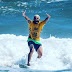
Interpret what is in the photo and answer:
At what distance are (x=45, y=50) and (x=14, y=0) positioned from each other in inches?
→ 519

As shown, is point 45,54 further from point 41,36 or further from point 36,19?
point 41,36

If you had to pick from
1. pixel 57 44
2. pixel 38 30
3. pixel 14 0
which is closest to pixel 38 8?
pixel 14 0

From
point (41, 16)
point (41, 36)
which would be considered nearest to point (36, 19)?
point (41, 36)

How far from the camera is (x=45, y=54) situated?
36.4ft

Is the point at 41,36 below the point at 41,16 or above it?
below

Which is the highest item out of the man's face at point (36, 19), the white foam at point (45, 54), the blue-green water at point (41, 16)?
the blue-green water at point (41, 16)

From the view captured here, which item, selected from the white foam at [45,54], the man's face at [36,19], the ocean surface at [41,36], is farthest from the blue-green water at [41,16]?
the man's face at [36,19]

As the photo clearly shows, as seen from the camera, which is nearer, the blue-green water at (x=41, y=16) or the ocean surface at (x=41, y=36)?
the ocean surface at (x=41, y=36)

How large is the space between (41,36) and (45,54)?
4.21m

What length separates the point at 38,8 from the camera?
72.0 feet

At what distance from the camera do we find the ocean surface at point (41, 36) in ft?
33.2

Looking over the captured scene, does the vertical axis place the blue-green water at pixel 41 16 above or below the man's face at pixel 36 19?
above

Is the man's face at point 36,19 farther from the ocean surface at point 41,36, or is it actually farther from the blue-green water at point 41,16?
the blue-green water at point 41,16

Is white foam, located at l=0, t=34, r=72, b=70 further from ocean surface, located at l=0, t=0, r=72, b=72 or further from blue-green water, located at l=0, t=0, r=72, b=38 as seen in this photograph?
blue-green water, located at l=0, t=0, r=72, b=38
